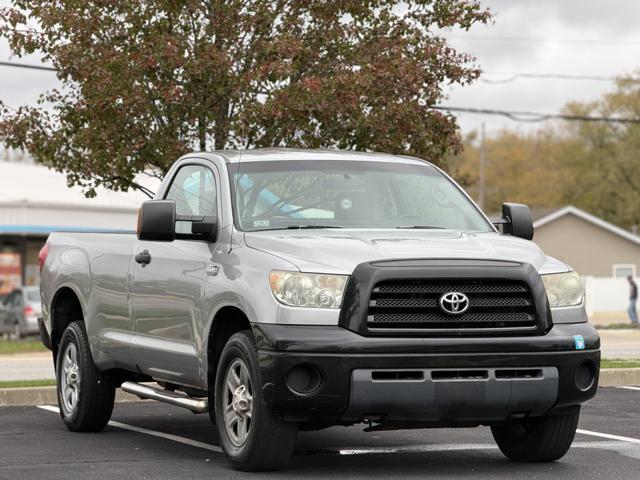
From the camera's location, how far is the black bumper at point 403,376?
820 centimetres

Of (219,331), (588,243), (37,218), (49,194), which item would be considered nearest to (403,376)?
(219,331)

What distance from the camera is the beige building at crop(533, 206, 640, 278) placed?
218ft

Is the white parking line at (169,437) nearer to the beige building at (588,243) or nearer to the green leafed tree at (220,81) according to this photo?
the green leafed tree at (220,81)

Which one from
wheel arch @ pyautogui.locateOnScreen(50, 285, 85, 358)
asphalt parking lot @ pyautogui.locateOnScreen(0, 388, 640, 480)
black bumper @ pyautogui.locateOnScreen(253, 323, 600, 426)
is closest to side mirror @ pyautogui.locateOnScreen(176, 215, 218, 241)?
black bumper @ pyautogui.locateOnScreen(253, 323, 600, 426)

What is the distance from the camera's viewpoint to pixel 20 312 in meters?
37.6

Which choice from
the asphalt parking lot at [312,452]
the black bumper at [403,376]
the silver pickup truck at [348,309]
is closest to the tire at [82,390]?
the asphalt parking lot at [312,452]

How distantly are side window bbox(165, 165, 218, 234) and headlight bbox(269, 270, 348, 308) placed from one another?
4.73 ft

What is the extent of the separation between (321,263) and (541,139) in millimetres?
122153

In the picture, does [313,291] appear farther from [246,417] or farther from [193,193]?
[193,193]

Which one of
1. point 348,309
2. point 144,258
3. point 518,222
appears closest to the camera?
point 348,309

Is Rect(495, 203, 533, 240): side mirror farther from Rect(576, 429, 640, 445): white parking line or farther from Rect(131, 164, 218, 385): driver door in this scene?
Rect(131, 164, 218, 385): driver door

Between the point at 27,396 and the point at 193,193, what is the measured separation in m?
4.38

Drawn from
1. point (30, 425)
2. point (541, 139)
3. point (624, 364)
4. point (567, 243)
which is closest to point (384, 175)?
point (30, 425)

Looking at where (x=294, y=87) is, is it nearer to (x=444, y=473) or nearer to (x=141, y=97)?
(x=141, y=97)
